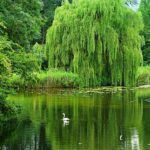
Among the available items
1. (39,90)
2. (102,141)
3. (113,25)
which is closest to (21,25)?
(102,141)

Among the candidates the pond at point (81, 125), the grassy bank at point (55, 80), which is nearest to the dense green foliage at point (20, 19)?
the pond at point (81, 125)

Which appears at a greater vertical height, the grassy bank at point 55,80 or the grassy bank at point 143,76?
the grassy bank at point 143,76

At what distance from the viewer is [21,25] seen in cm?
2425

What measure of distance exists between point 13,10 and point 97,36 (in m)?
19.5

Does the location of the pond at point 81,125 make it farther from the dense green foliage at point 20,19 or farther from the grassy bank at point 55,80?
the grassy bank at point 55,80

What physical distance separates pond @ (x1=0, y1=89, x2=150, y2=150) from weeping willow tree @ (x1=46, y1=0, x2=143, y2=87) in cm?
892

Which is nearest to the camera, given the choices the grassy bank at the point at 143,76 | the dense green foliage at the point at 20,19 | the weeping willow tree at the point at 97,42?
the dense green foliage at the point at 20,19

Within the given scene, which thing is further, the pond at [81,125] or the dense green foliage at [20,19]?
the dense green foliage at [20,19]

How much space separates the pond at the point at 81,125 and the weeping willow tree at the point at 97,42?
8922 mm

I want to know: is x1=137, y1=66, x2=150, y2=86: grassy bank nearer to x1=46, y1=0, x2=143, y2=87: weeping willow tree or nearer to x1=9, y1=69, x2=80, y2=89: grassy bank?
x1=46, y1=0, x2=143, y2=87: weeping willow tree

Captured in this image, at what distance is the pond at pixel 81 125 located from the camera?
1683 centimetres

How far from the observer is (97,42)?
141 feet

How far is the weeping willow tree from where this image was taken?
4262 centimetres

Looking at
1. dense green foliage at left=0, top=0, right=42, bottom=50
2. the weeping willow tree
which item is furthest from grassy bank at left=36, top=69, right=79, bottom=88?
dense green foliage at left=0, top=0, right=42, bottom=50
